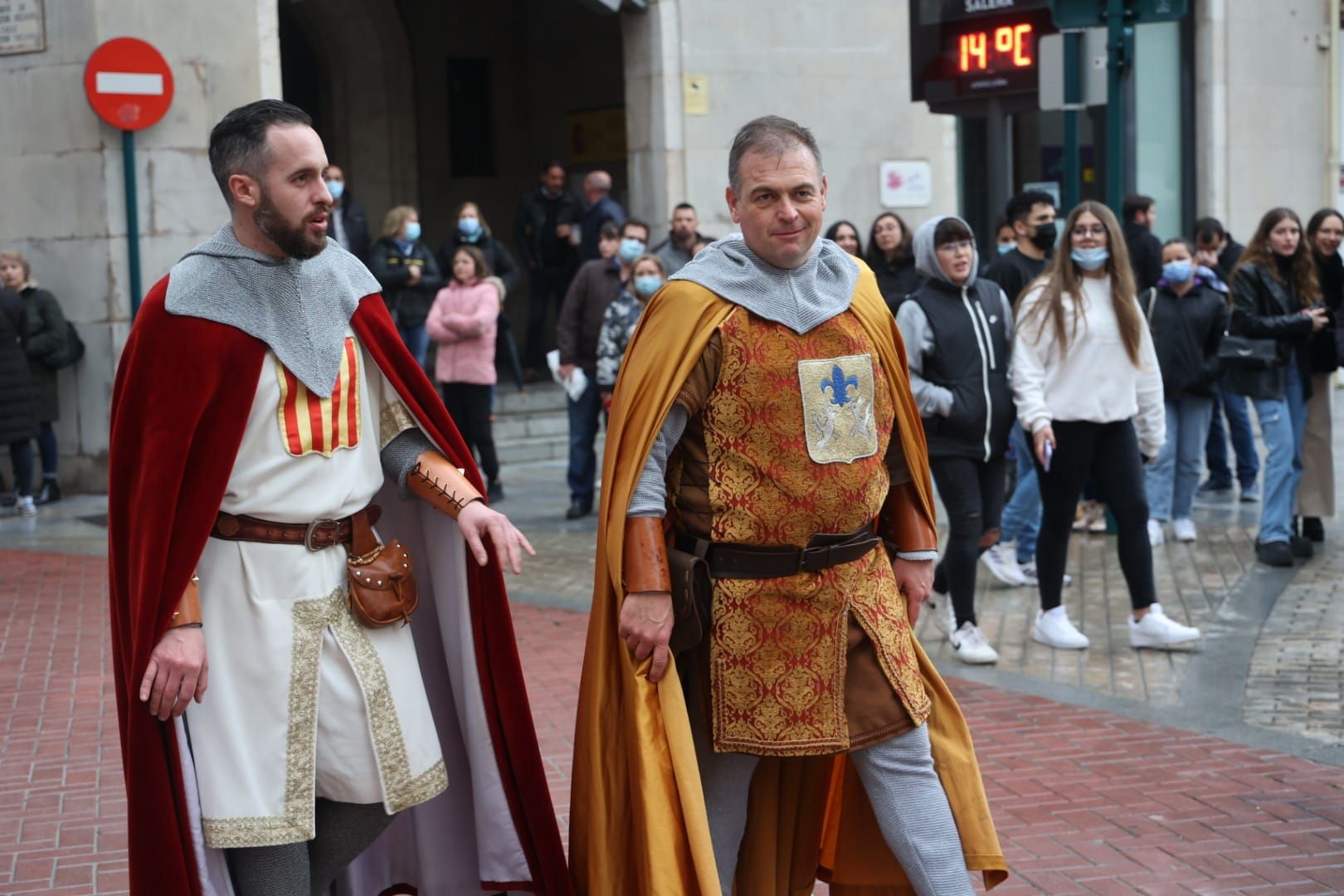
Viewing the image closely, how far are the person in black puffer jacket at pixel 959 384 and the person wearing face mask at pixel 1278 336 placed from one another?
8.61 feet

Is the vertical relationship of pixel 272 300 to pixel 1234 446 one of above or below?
above

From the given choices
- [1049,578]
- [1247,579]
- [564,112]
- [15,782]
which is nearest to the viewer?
[15,782]

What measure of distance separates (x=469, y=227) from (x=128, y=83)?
266cm

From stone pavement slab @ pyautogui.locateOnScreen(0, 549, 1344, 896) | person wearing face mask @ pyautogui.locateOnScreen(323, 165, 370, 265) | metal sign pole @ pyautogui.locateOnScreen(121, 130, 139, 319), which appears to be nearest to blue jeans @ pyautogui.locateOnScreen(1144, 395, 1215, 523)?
stone pavement slab @ pyautogui.locateOnScreen(0, 549, 1344, 896)

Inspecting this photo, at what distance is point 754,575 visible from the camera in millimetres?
3721

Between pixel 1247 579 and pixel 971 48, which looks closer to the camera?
pixel 1247 579

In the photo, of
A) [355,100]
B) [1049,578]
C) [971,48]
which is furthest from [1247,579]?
[355,100]

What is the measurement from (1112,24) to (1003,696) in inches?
171

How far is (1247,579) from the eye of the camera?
29.1 feet

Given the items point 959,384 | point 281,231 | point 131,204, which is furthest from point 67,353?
point 281,231

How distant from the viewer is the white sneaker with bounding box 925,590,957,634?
762cm

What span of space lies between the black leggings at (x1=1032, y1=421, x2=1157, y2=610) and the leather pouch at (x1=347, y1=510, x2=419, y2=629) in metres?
4.06

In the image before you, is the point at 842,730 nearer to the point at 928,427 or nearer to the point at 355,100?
the point at 928,427

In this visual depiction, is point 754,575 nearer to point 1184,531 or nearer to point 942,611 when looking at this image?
point 942,611
